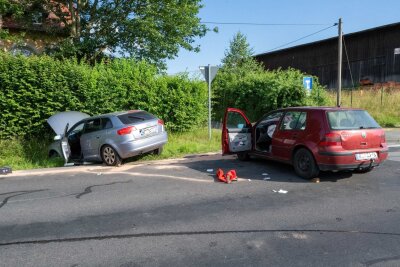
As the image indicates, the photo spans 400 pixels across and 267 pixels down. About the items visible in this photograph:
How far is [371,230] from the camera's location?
15.2 ft

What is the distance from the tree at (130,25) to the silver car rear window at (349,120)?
1347 centimetres

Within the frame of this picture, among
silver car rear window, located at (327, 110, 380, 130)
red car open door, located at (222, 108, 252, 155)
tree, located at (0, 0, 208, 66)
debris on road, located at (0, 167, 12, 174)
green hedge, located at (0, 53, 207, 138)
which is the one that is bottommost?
debris on road, located at (0, 167, 12, 174)

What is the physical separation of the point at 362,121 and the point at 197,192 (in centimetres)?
358

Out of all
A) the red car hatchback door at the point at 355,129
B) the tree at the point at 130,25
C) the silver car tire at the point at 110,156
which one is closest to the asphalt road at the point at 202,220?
the red car hatchback door at the point at 355,129

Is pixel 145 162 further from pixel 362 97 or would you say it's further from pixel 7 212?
pixel 362 97

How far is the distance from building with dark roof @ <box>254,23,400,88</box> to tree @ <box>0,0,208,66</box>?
2070 centimetres

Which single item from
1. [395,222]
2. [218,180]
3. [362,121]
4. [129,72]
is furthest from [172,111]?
[395,222]

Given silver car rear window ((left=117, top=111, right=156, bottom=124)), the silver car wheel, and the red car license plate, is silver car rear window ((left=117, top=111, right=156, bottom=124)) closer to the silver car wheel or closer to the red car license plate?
the silver car wheel

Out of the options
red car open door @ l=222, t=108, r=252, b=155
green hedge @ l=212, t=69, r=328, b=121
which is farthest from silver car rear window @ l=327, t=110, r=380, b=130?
green hedge @ l=212, t=69, r=328, b=121

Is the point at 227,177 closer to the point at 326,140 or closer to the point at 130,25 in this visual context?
the point at 326,140

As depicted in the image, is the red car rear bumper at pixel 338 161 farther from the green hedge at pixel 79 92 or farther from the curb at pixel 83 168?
the green hedge at pixel 79 92

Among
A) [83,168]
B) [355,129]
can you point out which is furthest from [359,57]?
[83,168]

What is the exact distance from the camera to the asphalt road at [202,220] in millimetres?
3965

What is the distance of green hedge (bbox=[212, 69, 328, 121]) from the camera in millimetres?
18922
